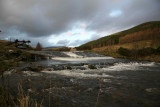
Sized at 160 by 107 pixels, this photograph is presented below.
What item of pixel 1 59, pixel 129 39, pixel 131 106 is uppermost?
pixel 129 39

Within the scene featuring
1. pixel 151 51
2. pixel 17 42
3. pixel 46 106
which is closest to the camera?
pixel 17 42

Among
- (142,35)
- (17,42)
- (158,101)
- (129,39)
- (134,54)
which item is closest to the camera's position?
(17,42)

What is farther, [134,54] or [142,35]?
[142,35]

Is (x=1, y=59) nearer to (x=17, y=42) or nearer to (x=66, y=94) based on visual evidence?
(x=17, y=42)

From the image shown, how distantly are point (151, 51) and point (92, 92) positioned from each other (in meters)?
30.8

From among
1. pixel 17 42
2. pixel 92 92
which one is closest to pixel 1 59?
pixel 17 42

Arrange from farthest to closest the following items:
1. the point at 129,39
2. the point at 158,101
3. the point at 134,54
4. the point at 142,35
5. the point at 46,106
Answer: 1. the point at 129,39
2. the point at 142,35
3. the point at 134,54
4. the point at 158,101
5. the point at 46,106

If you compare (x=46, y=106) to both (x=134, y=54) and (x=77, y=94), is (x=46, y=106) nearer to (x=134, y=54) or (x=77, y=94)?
(x=77, y=94)

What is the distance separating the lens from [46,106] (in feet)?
14.5

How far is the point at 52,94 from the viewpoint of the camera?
18.5ft

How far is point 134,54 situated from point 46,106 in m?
34.1

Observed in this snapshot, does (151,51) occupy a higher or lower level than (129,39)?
lower

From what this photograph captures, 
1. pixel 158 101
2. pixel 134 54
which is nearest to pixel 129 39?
pixel 134 54

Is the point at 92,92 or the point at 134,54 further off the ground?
the point at 134,54
